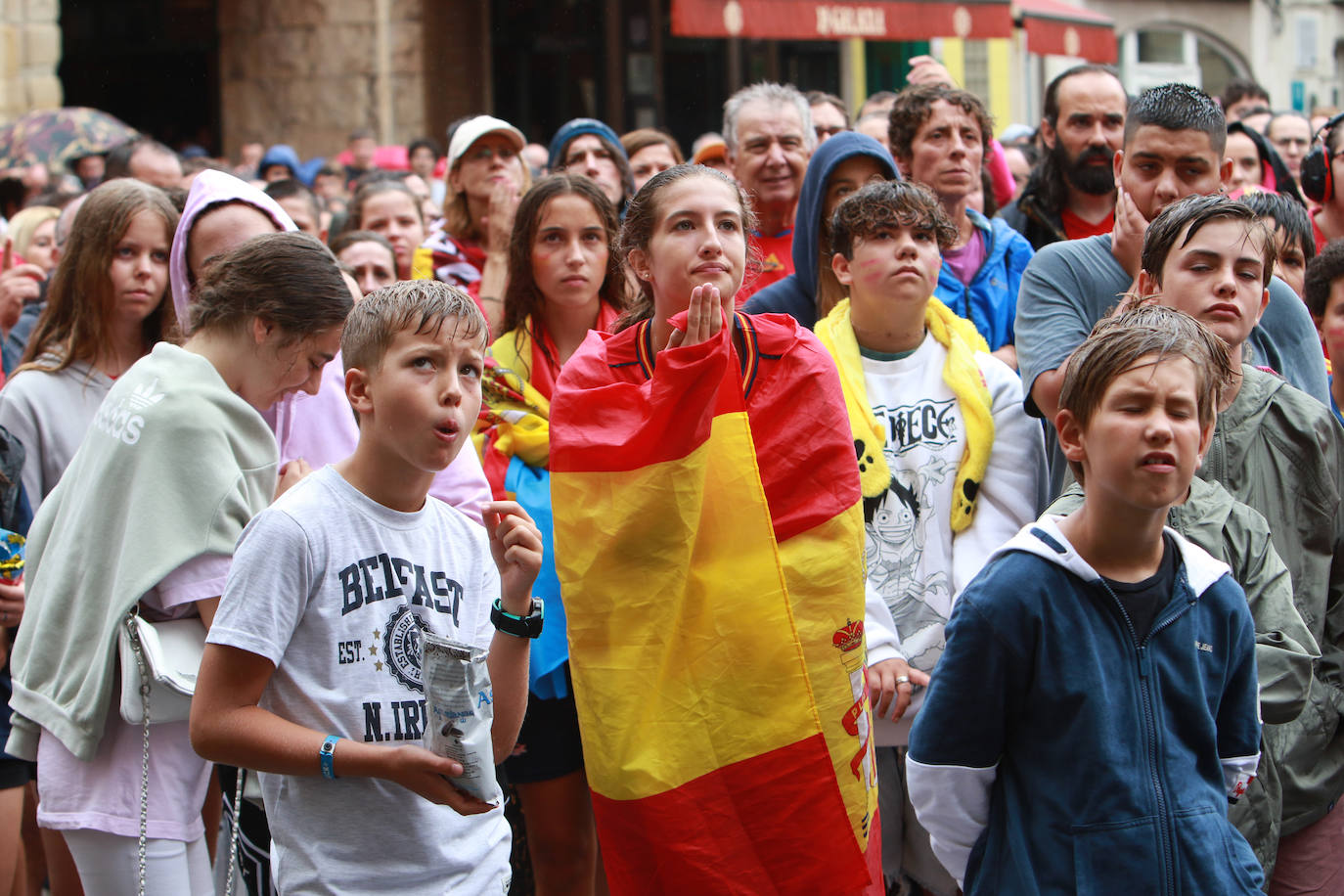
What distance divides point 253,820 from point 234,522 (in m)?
0.69

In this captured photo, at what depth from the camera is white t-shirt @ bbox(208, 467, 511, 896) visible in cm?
232

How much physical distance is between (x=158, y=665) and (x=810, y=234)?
223 cm

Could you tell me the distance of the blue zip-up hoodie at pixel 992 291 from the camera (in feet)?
13.6

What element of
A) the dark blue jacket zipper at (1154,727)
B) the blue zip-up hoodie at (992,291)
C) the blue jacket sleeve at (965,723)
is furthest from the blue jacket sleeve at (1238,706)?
the blue zip-up hoodie at (992,291)

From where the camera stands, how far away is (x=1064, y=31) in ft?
45.9

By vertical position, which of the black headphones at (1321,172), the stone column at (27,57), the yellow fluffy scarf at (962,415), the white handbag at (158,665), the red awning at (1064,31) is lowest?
the white handbag at (158,665)

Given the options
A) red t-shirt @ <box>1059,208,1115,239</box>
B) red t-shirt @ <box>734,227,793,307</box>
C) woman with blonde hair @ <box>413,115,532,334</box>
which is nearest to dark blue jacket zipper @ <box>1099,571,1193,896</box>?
red t-shirt @ <box>734,227,793,307</box>

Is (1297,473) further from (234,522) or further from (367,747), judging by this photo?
(234,522)

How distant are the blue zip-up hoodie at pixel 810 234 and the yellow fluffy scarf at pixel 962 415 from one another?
0.46m

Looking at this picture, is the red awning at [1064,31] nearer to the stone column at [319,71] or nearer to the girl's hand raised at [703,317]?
the stone column at [319,71]

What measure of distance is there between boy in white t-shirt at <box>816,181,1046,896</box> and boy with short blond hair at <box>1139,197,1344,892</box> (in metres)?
0.53

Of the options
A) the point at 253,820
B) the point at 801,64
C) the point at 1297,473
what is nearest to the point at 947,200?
the point at 1297,473

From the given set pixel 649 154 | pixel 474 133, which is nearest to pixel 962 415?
pixel 474 133

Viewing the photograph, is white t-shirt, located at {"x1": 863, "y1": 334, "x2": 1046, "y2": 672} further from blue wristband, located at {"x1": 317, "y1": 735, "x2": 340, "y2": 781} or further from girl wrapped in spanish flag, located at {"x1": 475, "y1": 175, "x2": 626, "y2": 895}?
blue wristband, located at {"x1": 317, "y1": 735, "x2": 340, "y2": 781}
